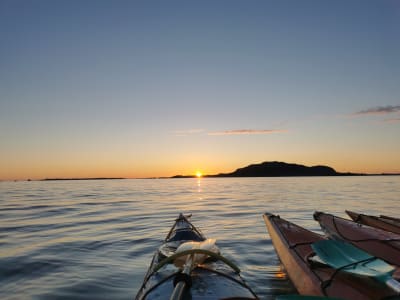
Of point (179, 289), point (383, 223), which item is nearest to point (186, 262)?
point (179, 289)

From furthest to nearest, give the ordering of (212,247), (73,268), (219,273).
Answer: (73,268) < (212,247) < (219,273)

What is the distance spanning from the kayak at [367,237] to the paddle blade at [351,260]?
4.62 feet

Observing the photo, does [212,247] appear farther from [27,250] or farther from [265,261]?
[27,250]

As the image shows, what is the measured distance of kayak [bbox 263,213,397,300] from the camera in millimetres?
3965

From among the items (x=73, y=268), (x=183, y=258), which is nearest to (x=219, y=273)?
(x=183, y=258)

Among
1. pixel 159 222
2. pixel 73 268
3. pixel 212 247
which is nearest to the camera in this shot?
pixel 212 247

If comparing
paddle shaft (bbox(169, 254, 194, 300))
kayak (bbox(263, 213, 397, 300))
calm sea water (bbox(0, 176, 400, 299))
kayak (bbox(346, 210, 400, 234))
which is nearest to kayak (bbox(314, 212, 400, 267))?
kayak (bbox(263, 213, 397, 300))

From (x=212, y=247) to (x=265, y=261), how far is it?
133 inches

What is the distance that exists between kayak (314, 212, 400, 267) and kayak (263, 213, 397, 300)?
1.09m

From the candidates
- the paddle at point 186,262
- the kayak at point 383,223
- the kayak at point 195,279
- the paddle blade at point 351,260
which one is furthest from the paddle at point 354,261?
the kayak at point 383,223

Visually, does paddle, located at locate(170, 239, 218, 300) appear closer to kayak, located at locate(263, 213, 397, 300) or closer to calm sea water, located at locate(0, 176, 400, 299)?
kayak, located at locate(263, 213, 397, 300)

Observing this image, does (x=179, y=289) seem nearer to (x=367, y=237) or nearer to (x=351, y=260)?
(x=351, y=260)

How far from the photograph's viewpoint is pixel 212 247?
4793 mm

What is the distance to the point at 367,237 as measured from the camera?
7.05 meters
